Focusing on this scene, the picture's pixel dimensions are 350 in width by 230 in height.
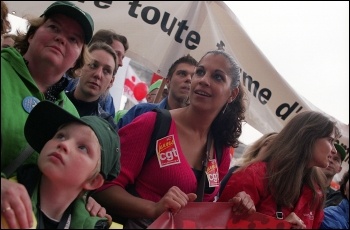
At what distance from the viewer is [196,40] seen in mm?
3885

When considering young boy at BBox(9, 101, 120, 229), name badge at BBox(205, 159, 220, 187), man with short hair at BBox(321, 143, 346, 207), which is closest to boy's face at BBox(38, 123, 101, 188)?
young boy at BBox(9, 101, 120, 229)

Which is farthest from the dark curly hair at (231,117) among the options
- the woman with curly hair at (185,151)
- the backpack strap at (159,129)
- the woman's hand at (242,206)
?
the woman's hand at (242,206)

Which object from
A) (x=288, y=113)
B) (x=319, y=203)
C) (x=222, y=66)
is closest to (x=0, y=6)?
(x=222, y=66)

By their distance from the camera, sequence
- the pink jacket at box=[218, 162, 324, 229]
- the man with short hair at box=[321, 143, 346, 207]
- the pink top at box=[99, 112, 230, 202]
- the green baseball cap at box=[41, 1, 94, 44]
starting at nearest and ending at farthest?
the green baseball cap at box=[41, 1, 94, 44] < the pink top at box=[99, 112, 230, 202] < the pink jacket at box=[218, 162, 324, 229] < the man with short hair at box=[321, 143, 346, 207]

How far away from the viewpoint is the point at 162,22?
3.71 metres

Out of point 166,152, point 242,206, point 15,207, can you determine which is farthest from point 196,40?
point 15,207

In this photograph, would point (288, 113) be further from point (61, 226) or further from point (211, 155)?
point (61, 226)

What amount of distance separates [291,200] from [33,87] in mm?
1544

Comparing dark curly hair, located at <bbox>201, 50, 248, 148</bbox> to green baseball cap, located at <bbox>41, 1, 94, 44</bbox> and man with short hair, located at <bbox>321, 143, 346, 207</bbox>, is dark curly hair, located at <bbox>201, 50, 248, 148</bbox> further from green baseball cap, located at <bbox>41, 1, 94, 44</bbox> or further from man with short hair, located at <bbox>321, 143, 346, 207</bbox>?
man with short hair, located at <bbox>321, 143, 346, 207</bbox>

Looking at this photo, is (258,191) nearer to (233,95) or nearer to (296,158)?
(296,158)

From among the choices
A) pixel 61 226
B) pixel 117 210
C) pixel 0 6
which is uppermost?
pixel 0 6

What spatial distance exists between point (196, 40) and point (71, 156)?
2.35 m

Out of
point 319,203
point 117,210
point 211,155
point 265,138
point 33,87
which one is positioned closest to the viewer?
point 33,87

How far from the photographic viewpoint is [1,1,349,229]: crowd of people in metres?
1.75
